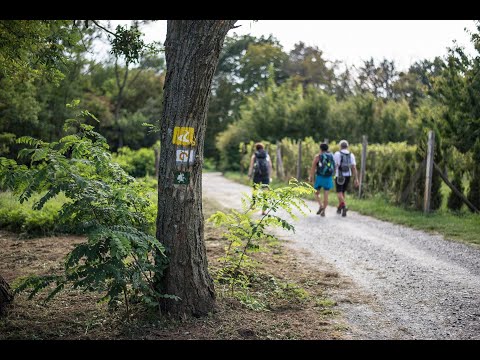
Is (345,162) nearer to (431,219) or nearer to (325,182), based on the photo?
(325,182)

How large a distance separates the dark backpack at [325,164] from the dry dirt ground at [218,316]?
6.44m

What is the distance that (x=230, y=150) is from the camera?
38344mm

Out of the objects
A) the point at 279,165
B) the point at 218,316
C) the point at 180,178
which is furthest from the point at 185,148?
the point at 279,165

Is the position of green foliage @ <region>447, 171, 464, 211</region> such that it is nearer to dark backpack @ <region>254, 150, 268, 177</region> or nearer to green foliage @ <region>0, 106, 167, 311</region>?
dark backpack @ <region>254, 150, 268, 177</region>

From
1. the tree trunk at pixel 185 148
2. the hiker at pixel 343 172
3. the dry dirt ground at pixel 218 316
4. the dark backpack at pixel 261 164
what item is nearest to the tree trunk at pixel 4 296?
the dry dirt ground at pixel 218 316

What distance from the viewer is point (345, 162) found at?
14.2 m

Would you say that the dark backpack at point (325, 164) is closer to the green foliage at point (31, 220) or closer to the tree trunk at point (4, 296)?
the green foliage at point (31, 220)

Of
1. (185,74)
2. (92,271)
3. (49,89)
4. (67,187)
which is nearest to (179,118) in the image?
(185,74)

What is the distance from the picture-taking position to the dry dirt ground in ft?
16.6

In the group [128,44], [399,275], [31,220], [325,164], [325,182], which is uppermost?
[128,44]

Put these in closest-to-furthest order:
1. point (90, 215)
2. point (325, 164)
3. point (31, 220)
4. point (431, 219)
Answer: point (90, 215), point (31, 220), point (431, 219), point (325, 164)

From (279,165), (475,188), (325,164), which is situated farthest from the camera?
(279,165)

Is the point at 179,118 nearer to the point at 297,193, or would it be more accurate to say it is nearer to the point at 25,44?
the point at 297,193

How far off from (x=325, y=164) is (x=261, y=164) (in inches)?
64.2
